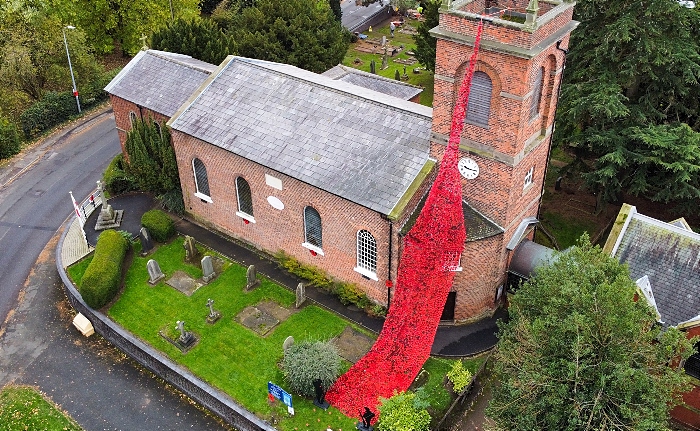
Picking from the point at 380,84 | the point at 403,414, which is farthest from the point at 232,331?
the point at 380,84

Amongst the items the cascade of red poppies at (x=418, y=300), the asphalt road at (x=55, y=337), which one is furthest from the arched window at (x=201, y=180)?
the cascade of red poppies at (x=418, y=300)

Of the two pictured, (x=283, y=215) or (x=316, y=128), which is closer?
(x=316, y=128)

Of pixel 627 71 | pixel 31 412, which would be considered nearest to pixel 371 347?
pixel 31 412

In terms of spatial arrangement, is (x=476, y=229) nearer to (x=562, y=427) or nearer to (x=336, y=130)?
(x=336, y=130)

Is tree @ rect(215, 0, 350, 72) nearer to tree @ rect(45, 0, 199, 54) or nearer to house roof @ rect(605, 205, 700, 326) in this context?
tree @ rect(45, 0, 199, 54)

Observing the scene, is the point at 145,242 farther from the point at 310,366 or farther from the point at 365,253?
the point at 310,366

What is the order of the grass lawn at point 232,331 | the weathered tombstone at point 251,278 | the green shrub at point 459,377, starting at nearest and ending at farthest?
the green shrub at point 459,377 → the grass lawn at point 232,331 → the weathered tombstone at point 251,278

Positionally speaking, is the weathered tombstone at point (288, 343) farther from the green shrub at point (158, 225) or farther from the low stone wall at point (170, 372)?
the green shrub at point (158, 225)
